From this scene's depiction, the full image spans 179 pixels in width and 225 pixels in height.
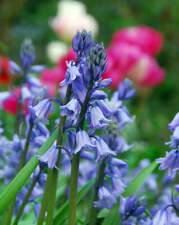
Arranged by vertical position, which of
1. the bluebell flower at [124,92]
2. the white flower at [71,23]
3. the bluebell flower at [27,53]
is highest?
the white flower at [71,23]

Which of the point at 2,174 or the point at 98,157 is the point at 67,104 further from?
the point at 2,174

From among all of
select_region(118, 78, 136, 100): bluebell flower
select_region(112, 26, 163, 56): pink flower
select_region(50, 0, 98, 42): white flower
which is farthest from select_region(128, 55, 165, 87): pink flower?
select_region(118, 78, 136, 100): bluebell flower

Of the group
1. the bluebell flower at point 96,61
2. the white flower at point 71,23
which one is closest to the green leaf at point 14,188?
the bluebell flower at point 96,61

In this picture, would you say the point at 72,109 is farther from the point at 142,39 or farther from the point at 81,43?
the point at 142,39

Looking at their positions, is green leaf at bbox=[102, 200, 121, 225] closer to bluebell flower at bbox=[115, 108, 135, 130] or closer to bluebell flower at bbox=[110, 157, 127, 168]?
bluebell flower at bbox=[110, 157, 127, 168]

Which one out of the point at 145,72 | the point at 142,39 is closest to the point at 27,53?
A: the point at 145,72

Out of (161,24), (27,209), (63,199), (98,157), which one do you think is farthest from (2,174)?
(161,24)

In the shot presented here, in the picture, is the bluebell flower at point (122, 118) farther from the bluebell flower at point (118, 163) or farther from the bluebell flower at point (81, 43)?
the bluebell flower at point (81, 43)
